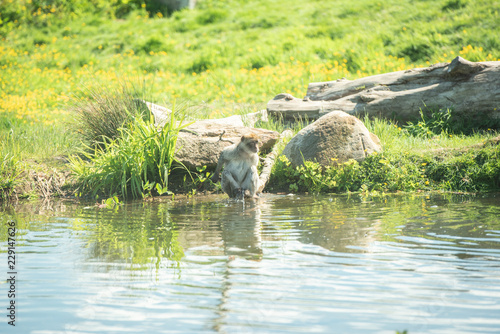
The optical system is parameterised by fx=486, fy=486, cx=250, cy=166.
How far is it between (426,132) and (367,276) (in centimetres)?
658

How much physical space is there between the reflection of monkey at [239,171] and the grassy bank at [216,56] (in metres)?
1.15

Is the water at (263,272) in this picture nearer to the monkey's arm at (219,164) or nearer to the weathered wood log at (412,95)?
the monkey's arm at (219,164)

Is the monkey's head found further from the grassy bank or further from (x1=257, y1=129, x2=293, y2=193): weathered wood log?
the grassy bank

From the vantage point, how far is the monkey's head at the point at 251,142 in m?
7.14

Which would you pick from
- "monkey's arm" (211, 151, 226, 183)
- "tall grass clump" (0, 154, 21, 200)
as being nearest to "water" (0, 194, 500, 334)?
"monkey's arm" (211, 151, 226, 183)

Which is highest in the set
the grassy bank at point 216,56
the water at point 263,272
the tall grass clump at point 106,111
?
the grassy bank at point 216,56

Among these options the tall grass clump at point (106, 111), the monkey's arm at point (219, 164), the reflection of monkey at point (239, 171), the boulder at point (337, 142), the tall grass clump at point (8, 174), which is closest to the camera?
the reflection of monkey at point (239, 171)

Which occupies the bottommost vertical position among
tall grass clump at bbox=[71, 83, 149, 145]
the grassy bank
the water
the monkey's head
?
the water

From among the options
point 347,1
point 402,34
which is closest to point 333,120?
point 402,34

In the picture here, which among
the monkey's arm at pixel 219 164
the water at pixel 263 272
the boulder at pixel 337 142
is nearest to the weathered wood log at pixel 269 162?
the boulder at pixel 337 142

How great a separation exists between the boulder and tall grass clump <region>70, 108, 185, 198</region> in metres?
2.31

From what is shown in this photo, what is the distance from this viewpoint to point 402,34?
51.4 feet

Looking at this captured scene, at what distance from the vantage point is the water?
3.07 metres

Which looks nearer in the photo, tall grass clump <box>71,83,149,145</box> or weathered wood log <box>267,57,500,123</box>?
tall grass clump <box>71,83,149,145</box>
